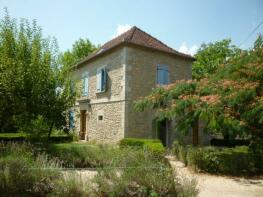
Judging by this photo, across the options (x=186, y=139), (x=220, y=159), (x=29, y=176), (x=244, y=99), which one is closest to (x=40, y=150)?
(x=29, y=176)

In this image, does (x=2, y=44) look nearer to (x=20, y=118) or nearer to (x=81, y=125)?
(x=20, y=118)

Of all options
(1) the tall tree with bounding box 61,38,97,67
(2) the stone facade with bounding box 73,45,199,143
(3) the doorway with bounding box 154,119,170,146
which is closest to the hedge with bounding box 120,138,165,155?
(2) the stone facade with bounding box 73,45,199,143

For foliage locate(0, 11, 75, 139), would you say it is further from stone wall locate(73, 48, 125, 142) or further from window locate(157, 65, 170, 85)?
window locate(157, 65, 170, 85)

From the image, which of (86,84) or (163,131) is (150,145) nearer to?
(163,131)

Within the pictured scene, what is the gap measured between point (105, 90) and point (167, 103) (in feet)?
13.0

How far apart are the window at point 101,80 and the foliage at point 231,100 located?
5.30m

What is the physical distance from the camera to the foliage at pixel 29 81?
963cm

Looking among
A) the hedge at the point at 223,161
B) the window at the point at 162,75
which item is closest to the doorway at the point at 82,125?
the window at the point at 162,75

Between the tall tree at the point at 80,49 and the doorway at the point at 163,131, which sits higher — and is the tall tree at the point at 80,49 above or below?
above

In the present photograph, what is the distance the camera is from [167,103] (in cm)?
1341

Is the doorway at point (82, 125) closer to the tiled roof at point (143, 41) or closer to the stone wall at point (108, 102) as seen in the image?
the stone wall at point (108, 102)

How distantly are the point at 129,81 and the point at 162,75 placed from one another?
2348 mm

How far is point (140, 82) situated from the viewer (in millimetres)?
14461

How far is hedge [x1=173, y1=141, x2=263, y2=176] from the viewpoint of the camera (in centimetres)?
988
